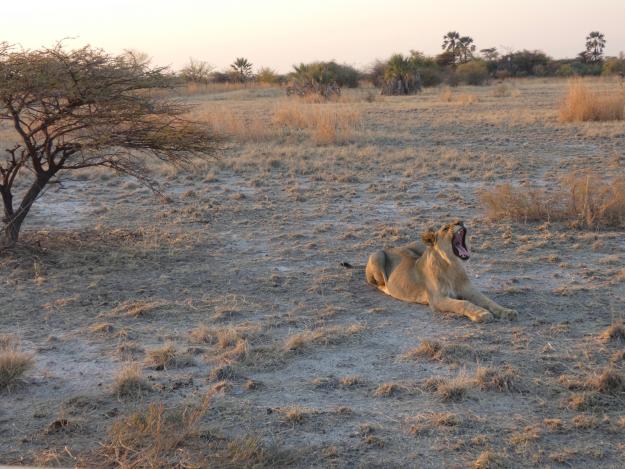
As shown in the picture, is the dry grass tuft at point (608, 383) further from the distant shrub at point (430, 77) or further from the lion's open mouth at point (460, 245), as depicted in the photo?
the distant shrub at point (430, 77)

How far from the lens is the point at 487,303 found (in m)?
6.75

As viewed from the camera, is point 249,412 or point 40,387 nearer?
point 249,412

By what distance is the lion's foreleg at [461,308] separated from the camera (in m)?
6.50

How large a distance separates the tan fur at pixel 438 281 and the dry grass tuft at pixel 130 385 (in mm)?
2746

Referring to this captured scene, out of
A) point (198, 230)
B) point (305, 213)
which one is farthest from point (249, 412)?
point (305, 213)

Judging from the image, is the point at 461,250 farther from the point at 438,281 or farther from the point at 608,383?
the point at 608,383

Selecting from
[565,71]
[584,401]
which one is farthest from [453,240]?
[565,71]

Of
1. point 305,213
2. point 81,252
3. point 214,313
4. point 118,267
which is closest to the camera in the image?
point 214,313

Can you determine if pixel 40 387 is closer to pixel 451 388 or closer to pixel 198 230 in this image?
pixel 451 388

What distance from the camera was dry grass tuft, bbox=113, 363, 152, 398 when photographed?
518 cm

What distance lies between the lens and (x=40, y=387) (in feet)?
17.8

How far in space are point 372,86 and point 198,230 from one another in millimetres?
36373

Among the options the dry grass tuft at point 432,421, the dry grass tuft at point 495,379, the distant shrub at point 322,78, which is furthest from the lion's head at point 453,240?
the distant shrub at point 322,78

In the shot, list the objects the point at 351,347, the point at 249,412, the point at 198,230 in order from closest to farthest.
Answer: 1. the point at 249,412
2. the point at 351,347
3. the point at 198,230
